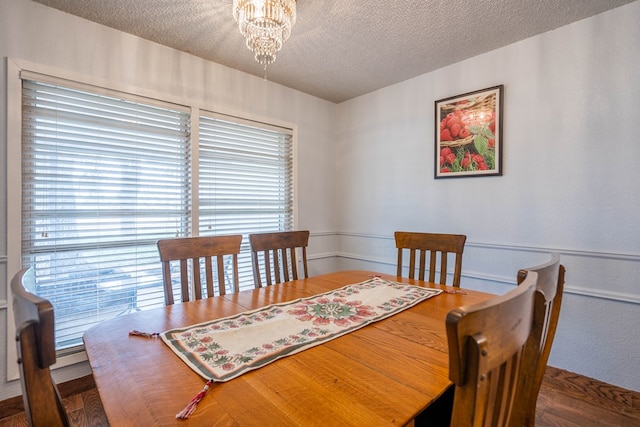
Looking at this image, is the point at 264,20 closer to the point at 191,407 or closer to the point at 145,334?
the point at 145,334

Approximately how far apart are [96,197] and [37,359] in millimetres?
1883

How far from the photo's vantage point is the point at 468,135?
8.17 ft

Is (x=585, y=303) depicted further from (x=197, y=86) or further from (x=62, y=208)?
(x=62, y=208)

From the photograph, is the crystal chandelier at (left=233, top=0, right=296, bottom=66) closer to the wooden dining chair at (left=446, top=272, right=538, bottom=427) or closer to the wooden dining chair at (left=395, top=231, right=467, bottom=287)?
the wooden dining chair at (left=395, top=231, right=467, bottom=287)

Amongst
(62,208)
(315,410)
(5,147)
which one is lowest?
(315,410)

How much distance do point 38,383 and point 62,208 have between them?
6.03 feet

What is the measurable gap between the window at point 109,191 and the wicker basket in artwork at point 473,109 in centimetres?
181

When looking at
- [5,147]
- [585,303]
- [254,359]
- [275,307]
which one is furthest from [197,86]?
[585,303]

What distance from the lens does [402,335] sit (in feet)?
3.51

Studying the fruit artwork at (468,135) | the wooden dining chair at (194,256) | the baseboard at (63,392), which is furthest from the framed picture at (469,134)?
the baseboard at (63,392)

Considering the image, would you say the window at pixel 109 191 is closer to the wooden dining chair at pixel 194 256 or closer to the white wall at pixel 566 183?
the wooden dining chair at pixel 194 256

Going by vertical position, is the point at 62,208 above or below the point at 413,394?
above

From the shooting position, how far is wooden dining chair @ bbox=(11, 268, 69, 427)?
1.58 feet

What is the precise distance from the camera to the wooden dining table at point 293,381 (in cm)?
66
